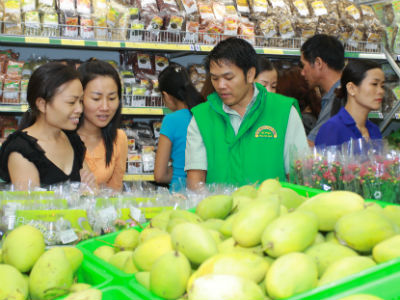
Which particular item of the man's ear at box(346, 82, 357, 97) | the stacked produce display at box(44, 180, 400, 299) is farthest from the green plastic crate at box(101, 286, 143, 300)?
the man's ear at box(346, 82, 357, 97)

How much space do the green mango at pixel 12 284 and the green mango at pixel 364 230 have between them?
0.59 meters

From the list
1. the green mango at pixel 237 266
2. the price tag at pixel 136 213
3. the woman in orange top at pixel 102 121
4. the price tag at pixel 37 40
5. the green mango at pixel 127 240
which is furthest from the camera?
the price tag at pixel 37 40

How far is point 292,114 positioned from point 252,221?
1.57m

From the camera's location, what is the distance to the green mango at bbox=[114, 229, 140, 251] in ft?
3.52

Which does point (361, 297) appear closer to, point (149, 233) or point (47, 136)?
point (149, 233)

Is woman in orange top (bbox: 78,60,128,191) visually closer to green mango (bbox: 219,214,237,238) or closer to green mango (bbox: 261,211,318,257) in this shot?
green mango (bbox: 219,214,237,238)

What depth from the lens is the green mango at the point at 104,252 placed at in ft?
3.44

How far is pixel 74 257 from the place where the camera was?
98 cm

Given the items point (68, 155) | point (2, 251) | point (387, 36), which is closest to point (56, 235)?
point (2, 251)

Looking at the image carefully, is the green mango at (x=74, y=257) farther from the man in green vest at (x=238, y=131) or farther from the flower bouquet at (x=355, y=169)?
the man in green vest at (x=238, y=131)

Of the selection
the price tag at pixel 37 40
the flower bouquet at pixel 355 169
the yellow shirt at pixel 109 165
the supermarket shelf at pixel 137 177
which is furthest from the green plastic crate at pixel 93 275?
the supermarket shelf at pixel 137 177

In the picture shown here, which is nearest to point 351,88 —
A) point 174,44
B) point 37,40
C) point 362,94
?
point 362,94

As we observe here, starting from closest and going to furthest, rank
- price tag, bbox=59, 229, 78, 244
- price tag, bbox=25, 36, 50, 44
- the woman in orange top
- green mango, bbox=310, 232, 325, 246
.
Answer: green mango, bbox=310, 232, 325, 246 → price tag, bbox=59, 229, 78, 244 → the woman in orange top → price tag, bbox=25, 36, 50, 44

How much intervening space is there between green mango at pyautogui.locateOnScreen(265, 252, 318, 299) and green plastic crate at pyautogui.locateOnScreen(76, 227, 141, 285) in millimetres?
274
